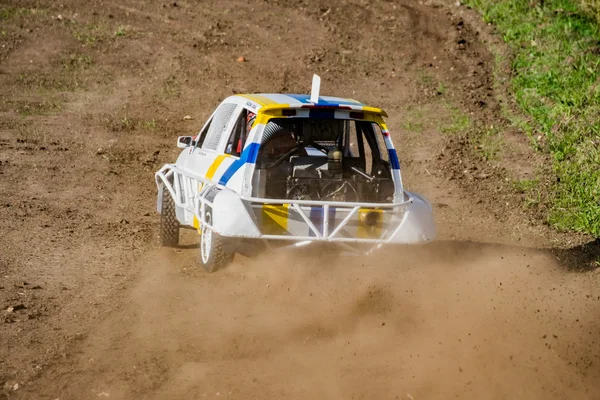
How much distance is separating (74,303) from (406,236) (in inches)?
113

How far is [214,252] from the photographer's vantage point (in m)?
7.75

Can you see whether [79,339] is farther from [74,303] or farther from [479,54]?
[479,54]

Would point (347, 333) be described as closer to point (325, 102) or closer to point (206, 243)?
point (206, 243)

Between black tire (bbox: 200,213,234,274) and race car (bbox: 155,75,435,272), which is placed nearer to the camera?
race car (bbox: 155,75,435,272)

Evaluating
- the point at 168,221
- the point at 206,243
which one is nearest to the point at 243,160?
the point at 206,243

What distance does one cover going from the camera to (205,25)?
20.6 m

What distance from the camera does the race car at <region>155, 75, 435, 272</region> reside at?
7.42 metres

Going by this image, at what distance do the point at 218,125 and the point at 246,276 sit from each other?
1.64m

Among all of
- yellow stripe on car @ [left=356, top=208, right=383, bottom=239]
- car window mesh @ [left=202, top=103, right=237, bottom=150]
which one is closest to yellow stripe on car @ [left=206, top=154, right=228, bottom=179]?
car window mesh @ [left=202, top=103, right=237, bottom=150]

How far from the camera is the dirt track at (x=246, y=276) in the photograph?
Result: 5.84 metres

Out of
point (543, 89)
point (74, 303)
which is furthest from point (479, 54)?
point (74, 303)

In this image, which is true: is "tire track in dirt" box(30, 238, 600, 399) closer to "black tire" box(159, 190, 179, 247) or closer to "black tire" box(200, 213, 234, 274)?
"black tire" box(200, 213, 234, 274)

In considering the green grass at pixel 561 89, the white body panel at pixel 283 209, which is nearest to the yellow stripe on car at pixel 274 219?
the white body panel at pixel 283 209

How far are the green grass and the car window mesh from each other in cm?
454
